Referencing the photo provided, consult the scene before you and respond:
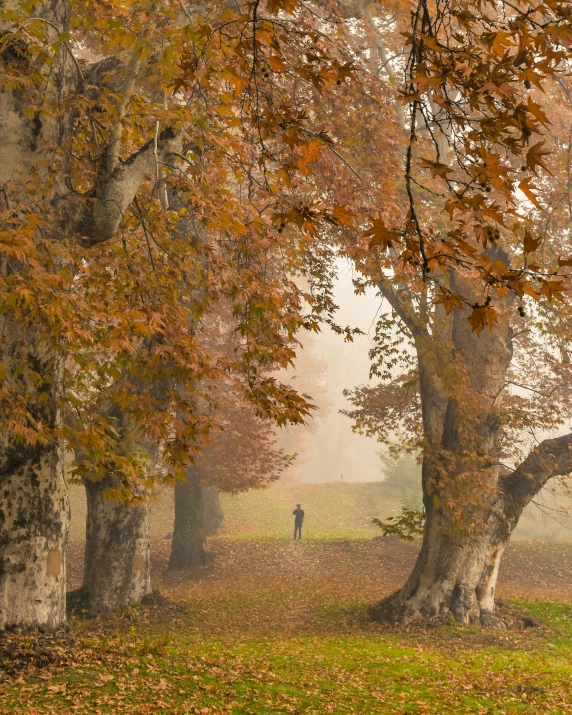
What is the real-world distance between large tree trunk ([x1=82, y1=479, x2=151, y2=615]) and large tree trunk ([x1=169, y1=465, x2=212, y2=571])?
7854 millimetres

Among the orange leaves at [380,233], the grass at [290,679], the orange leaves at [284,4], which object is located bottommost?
the grass at [290,679]

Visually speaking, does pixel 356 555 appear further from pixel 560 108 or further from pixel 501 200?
pixel 560 108

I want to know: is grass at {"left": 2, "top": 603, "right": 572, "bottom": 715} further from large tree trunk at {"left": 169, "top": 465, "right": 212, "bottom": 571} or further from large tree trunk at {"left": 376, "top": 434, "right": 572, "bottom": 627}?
large tree trunk at {"left": 169, "top": 465, "right": 212, "bottom": 571}

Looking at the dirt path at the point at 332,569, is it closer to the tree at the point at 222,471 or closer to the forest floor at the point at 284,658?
the forest floor at the point at 284,658

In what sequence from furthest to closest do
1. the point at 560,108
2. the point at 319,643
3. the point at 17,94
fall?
the point at 560,108 < the point at 319,643 < the point at 17,94

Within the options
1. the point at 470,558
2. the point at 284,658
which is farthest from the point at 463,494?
the point at 284,658

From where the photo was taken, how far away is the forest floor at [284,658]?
6.42 metres

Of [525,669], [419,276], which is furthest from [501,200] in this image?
[525,669]

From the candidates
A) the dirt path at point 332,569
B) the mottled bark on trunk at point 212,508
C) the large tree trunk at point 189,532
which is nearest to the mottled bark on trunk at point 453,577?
the dirt path at point 332,569

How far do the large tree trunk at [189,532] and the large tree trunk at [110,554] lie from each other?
309 inches

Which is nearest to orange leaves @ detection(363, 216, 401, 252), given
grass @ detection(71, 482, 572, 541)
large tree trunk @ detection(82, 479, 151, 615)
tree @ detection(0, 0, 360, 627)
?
tree @ detection(0, 0, 360, 627)

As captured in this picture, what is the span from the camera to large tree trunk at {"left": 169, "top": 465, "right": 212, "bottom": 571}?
68.0 feet

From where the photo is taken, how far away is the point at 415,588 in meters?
13.5

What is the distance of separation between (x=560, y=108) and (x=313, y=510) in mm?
23822
